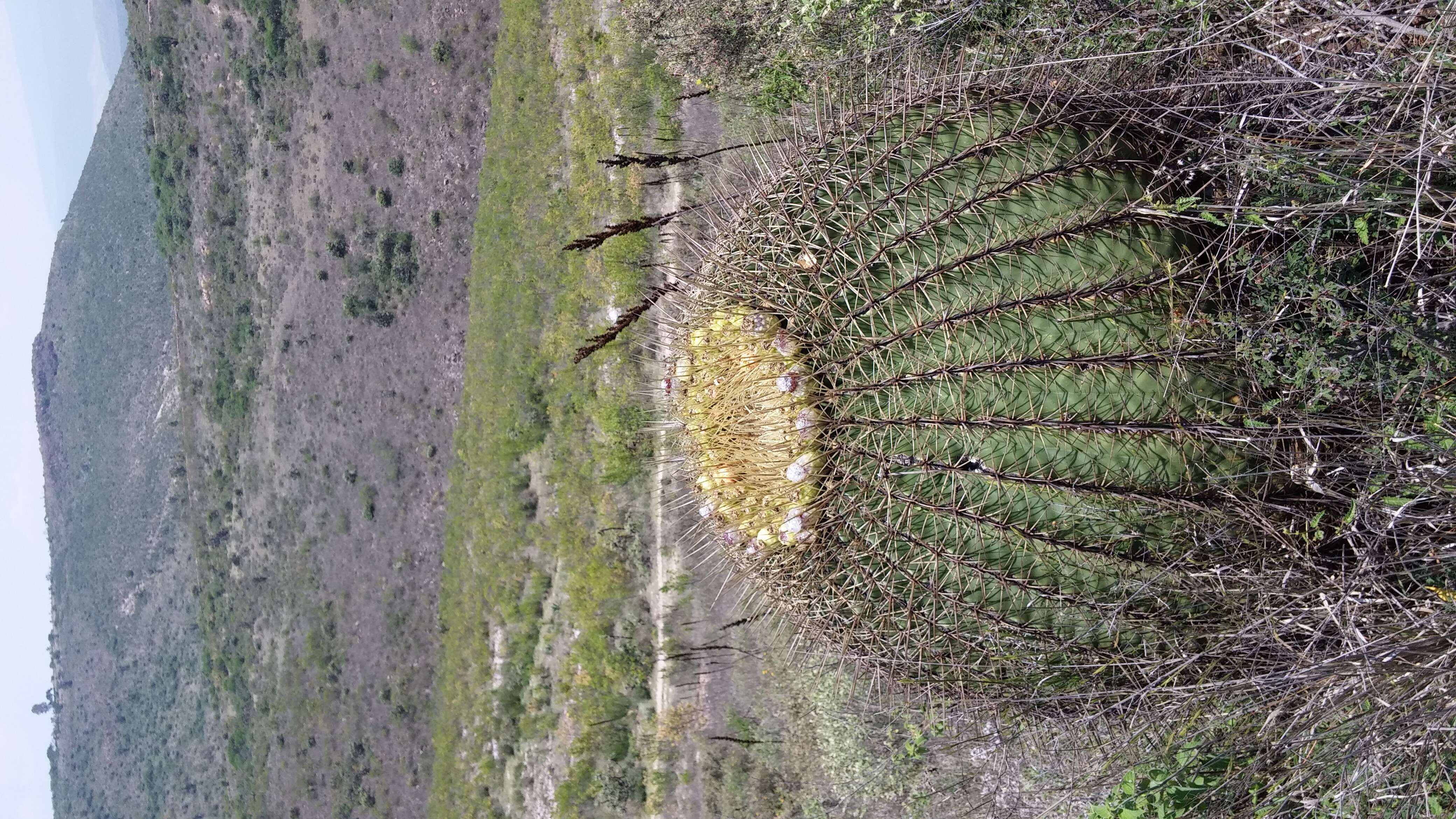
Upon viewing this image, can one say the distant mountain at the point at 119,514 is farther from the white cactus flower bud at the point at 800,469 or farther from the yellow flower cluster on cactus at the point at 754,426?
the white cactus flower bud at the point at 800,469

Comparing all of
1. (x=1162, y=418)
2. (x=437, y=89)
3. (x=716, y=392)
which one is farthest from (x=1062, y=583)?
(x=437, y=89)

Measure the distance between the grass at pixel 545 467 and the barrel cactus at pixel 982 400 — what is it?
5170mm

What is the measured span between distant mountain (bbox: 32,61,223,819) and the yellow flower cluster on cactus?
61.7ft

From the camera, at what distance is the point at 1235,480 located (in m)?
3.21

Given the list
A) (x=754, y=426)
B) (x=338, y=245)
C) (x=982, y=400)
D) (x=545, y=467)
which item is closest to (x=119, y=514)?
(x=338, y=245)

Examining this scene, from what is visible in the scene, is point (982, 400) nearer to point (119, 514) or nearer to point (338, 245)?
point (338, 245)

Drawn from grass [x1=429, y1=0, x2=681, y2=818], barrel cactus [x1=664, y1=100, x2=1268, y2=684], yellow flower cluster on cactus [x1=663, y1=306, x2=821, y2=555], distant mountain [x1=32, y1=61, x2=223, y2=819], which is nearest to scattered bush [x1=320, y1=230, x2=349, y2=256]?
grass [x1=429, y1=0, x2=681, y2=818]

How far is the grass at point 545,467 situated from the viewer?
8594 millimetres

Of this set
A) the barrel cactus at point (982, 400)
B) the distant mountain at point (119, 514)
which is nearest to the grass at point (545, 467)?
the barrel cactus at point (982, 400)

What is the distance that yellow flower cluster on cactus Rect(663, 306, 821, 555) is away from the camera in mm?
3129

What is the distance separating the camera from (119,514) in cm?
2472

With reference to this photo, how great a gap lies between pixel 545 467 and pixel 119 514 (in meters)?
21.9

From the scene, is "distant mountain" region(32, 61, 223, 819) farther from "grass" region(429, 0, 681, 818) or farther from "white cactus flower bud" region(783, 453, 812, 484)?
"white cactus flower bud" region(783, 453, 812, 484)

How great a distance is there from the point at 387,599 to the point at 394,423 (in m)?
2.51
